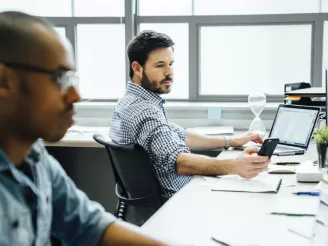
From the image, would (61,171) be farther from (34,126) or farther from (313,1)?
(313,1)

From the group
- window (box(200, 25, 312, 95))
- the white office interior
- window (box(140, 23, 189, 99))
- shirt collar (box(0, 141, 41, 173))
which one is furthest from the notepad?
window (box(140, 23, 189, 99))

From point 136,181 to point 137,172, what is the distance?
48 millimetres

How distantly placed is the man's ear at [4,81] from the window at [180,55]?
3071 millimetres

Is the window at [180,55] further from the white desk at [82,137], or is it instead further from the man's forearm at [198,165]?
the man's forearm at [198,165]

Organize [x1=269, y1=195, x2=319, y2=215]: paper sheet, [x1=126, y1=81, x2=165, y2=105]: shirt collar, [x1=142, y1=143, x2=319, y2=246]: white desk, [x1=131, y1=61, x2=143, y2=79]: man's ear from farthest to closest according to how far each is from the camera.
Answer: [x1=131, y1=61, x2=143, y2=79]: man's ear < [x1=126, y1=81, x2=165, y2=105]: shirt collar < [x1=269, y1=195, x2=319, y2=215]: paper sheet < [x1=142, y1=143, x2=319, y2=246]: white desk

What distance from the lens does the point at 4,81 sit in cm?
88

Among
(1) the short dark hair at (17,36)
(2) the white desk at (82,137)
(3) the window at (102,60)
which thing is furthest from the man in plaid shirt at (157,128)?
(3) the window at (102,60)

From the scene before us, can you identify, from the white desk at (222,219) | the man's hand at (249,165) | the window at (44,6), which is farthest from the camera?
the window at (44,6)

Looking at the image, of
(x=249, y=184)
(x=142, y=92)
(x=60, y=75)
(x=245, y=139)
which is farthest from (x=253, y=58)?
(x=60, y=75)

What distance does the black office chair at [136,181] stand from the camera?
6.92 ft

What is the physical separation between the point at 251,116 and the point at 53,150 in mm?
1502

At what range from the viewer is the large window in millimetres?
3721

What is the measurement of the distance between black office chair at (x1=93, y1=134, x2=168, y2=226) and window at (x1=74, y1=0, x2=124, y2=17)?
1.94m

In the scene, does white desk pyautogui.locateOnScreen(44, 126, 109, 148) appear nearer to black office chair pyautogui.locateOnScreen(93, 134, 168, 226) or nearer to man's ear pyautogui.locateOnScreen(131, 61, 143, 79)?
man's ear pyautogui.locateOnScreen(131, 61, 143, 79)
